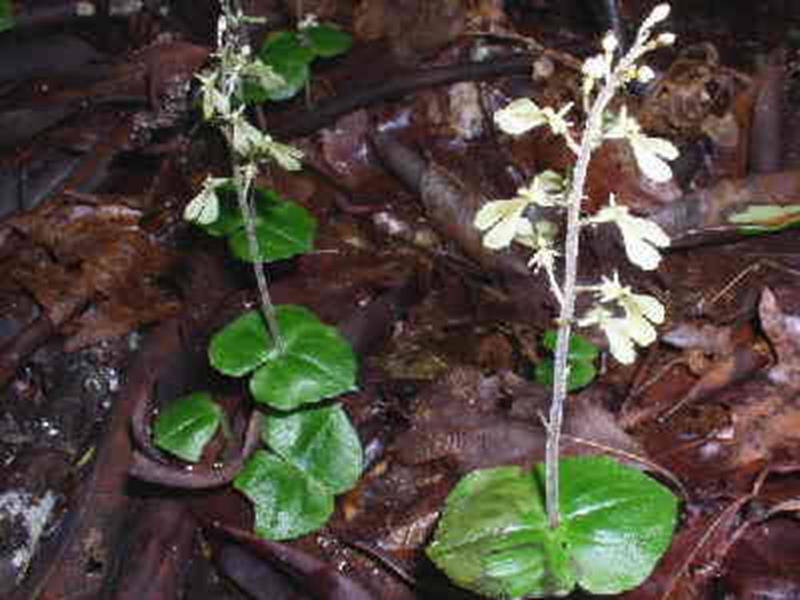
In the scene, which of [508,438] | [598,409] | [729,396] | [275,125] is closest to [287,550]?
[508,438]

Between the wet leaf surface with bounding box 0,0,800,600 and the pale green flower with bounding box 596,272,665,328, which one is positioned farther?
the wet leaf surface with bounding box 0,0,800,600

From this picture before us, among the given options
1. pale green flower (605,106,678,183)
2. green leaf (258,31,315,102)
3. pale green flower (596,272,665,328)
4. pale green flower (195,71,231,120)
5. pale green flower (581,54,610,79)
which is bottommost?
green leaf (258,31,315,102)

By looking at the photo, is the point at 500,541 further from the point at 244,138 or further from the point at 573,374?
the point at 244,138

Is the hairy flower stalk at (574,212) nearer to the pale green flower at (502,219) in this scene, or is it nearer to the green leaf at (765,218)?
the pale green flower at (502,219)

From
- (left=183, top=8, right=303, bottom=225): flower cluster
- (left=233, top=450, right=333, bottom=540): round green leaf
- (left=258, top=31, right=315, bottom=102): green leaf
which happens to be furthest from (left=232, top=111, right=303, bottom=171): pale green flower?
(left=258, top=31, right=315, bottom=102): green leaf

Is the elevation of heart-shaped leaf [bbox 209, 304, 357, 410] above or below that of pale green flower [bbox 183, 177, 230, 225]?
below

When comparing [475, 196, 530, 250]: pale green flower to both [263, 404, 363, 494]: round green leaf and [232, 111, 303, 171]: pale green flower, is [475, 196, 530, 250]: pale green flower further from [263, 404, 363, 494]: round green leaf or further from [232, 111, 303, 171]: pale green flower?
[263, 404, 363, 494]: round green leaf

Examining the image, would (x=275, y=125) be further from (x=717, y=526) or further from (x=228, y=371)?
(x=717, y=526)
